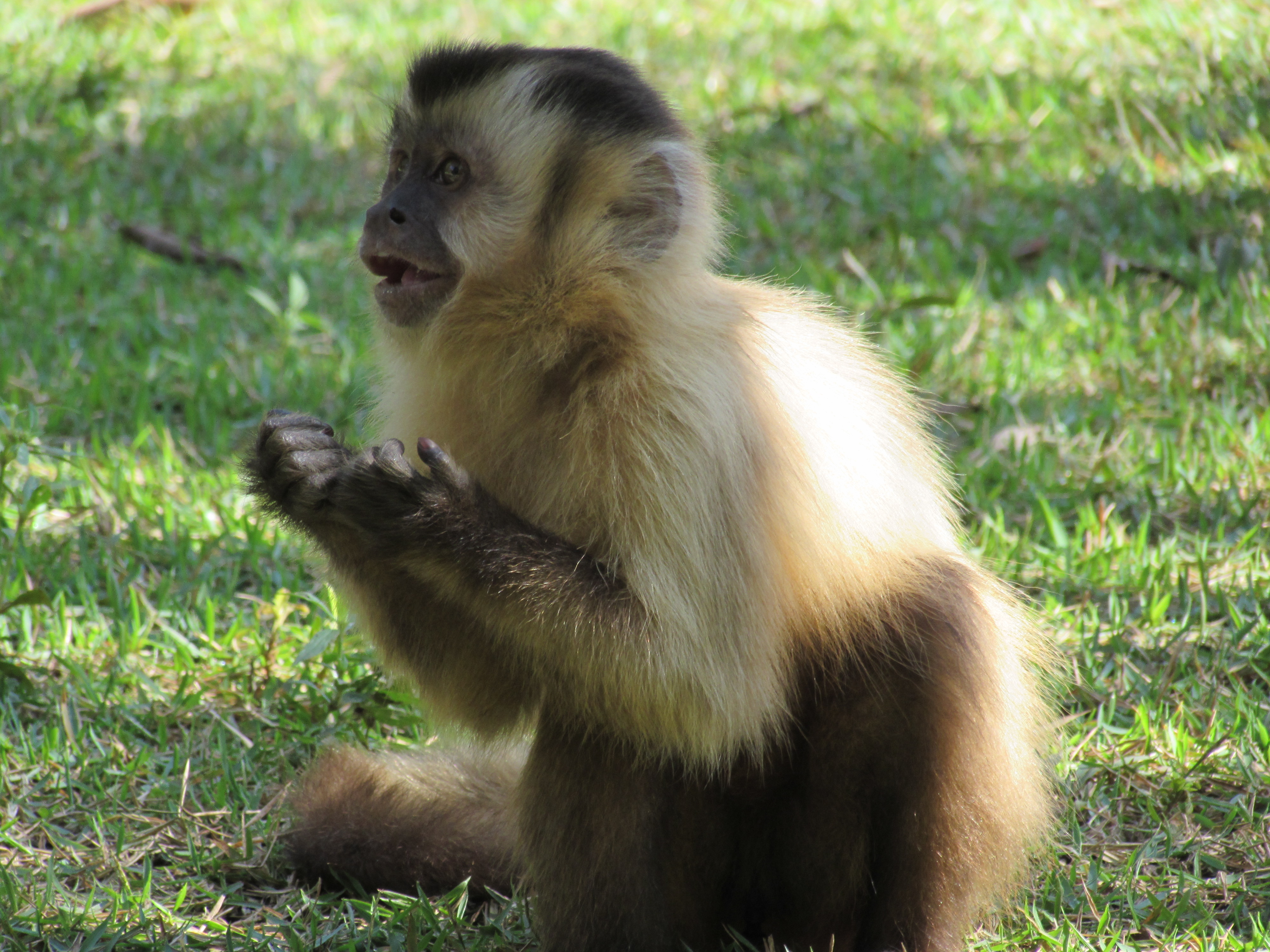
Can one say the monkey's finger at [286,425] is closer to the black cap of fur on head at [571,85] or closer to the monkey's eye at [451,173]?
the monkey's eye at [451,173]

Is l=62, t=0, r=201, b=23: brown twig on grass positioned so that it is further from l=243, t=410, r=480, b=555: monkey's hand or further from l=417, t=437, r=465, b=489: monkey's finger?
l=417, t=437, r=465, b=489: monkey's finger

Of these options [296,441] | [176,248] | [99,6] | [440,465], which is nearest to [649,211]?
[440,465]

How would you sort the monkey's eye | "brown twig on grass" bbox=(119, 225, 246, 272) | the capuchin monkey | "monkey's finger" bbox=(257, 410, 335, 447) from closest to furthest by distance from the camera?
the capuchin monkey < "monkey's finger" bbox=(257, 410, 335, 447) < the monkey's eye < "brown twig on grass" bbox=(119, 225, 246, 272)

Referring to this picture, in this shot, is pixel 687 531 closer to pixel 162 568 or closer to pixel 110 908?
pixel 110 908

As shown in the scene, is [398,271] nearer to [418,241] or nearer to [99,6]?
[418,241]

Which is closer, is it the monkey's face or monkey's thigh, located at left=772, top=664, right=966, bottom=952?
monkey's thigh, located at left=772, top=664, right=966, bottom=952

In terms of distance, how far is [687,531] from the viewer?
2.78m

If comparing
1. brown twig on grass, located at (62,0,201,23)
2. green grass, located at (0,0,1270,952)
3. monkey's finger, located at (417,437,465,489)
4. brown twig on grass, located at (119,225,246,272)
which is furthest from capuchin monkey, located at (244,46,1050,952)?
brown twig on grass, located at (62,0,201,23)

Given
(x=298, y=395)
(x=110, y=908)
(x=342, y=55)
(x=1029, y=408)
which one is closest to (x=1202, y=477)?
(x=1029, y=408)

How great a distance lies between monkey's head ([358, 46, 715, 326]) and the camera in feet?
10.2

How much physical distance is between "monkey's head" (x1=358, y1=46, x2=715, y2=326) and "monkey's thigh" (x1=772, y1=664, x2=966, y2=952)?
1028 mm

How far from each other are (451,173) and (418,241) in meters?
0.22

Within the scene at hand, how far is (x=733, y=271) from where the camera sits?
243 inches

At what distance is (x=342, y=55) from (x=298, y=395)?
3.57 meters
